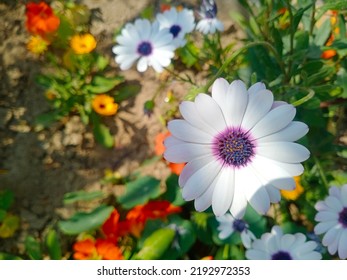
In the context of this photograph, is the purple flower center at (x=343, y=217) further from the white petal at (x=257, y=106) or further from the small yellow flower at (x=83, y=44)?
the small yellow flower at (x=83, y=44)

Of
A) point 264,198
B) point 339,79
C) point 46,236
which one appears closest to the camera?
point 264,198

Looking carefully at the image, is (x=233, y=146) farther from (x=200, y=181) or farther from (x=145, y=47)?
(x=145, y=47)

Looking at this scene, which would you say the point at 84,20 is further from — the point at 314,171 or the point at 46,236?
the point at 314,171

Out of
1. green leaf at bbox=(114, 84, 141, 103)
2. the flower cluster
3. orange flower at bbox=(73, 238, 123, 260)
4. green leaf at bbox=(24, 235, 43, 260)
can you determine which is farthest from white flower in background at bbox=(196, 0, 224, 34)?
green leaf at bbox=(24, 235, 43, 260)

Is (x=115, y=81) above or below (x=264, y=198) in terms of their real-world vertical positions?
below

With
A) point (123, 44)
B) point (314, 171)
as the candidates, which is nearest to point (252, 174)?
point (314, 171)
